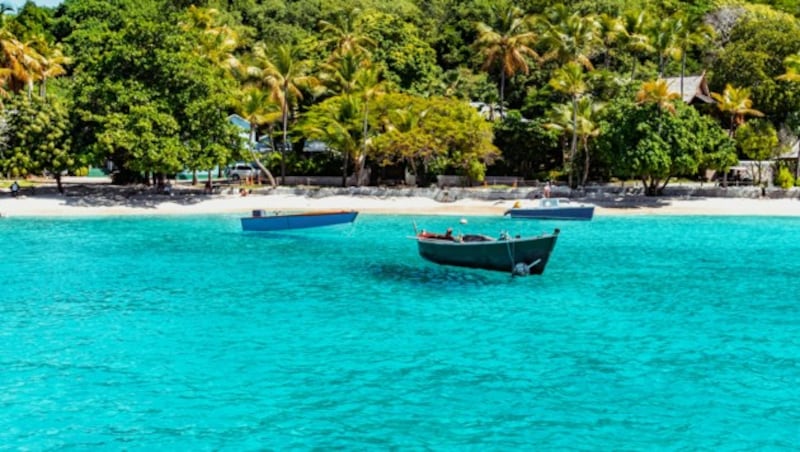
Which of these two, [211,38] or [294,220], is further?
[211,38]

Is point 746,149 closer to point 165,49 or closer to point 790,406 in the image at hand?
point 165,49

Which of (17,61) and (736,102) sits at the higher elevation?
(17,61)

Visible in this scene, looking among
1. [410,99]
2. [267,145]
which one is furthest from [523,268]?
[267,145]

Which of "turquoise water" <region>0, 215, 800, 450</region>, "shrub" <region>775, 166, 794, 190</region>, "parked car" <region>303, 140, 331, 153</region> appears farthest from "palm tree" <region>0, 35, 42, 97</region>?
"shrub" <region>775, 166, 794, 190</region>

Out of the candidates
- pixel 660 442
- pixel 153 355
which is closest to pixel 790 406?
pixel 660 442

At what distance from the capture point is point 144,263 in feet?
115

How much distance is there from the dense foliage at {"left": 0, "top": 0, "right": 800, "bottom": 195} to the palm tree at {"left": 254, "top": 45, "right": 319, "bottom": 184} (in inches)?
6.6

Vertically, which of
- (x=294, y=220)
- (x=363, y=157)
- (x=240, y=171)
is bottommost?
(x=294, y=220)

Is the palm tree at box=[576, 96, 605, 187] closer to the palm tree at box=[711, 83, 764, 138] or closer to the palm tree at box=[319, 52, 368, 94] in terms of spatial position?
the palm tree at box=[711, 83, 764, 138]

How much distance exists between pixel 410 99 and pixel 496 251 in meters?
35.7

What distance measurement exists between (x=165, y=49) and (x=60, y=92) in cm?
3227

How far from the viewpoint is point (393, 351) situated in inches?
821

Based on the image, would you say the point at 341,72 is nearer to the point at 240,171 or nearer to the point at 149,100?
the point at 149,100

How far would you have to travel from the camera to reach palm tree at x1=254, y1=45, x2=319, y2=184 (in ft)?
213
